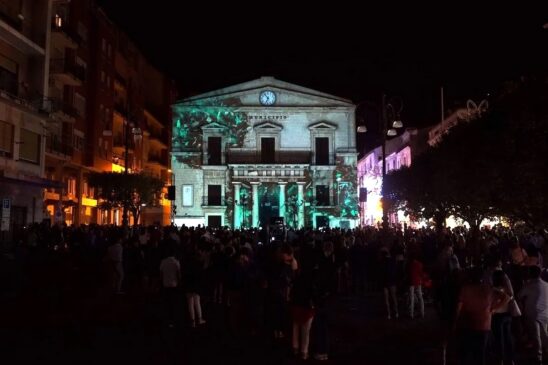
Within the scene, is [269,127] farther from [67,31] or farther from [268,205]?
[67,31]

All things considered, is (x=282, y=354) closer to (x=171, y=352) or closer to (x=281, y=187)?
(x=171, y=352)

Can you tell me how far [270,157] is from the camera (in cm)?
5669

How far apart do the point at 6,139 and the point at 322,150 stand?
118 feet

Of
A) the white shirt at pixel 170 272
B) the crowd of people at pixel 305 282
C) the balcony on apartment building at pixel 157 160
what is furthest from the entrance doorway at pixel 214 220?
the white shirt at pixel 170 272

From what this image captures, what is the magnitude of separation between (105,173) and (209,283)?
2753 cm

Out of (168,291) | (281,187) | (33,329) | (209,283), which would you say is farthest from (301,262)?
(281,187)

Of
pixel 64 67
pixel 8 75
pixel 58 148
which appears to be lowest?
pixel 58 148

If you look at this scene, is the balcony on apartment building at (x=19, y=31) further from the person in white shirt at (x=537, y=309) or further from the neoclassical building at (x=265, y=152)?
the neoclassical building at (x=265, y=152)

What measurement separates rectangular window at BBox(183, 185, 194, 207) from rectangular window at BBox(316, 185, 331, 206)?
11.9 meters

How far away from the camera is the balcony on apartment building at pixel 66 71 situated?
34125mm

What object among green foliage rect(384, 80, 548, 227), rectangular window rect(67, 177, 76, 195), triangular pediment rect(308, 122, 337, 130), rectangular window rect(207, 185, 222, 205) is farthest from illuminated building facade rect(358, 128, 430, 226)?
green foliage rect(384, 80, 548, 227)

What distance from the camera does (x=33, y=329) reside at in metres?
11.6

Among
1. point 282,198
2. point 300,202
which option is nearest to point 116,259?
point 282,198

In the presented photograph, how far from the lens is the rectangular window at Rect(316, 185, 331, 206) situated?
55453 millimetres
